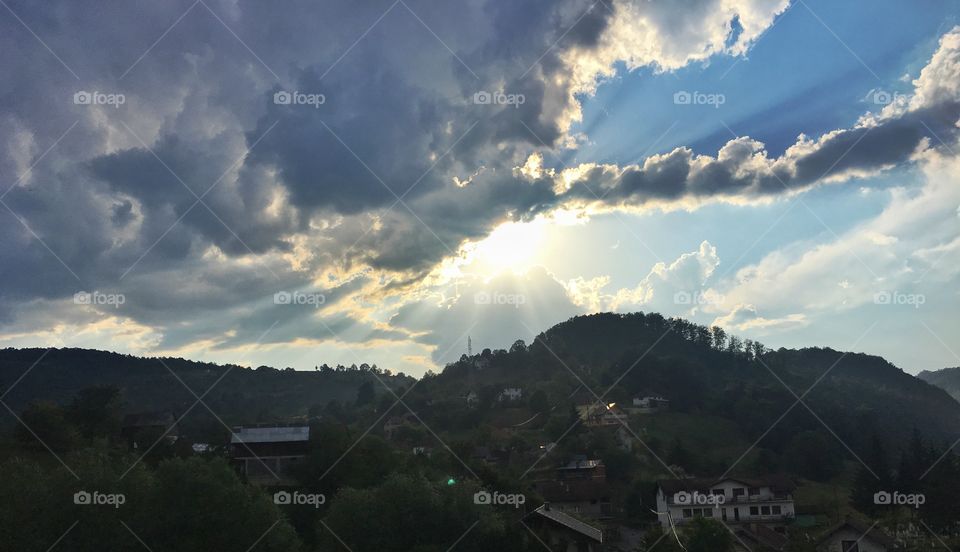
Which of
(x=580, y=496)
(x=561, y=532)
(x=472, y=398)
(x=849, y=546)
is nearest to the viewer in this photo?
(x=561, y=532)

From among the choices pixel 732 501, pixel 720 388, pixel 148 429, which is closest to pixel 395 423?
pixel 148 429

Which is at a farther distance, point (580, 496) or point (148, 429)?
point (580, 496)

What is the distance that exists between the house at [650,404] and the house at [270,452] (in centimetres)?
8469

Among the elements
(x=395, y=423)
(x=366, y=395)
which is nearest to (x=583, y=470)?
(x=395, y=423)

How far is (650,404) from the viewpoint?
Result: 5281 inches

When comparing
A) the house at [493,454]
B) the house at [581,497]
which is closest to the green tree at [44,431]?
the house at [581,497]

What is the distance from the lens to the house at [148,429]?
217 feet

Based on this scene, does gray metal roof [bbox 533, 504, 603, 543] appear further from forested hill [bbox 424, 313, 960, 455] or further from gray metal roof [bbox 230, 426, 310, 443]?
forested hill [bbox 424, 313, 960, 455]

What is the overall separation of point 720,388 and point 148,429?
392ft

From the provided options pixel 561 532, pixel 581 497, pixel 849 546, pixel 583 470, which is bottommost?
pixel 849 546

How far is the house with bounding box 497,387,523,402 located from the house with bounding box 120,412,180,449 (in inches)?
2746

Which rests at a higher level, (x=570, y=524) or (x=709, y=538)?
(x=709, y=538)

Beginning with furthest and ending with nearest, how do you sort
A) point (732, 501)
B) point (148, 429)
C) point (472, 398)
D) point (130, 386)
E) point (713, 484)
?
point (130, 386) < point (472, 398) < point (148, 429) < point (713, 484) < point (732, 501)

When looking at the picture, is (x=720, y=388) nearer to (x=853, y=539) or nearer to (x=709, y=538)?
(x=853, y=539)
